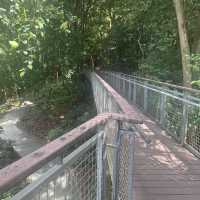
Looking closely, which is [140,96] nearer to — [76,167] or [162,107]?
[162,107]

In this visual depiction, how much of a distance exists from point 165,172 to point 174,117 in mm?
2097

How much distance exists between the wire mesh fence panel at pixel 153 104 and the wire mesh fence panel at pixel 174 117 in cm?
51

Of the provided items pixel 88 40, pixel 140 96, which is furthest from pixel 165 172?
pixel 88 40

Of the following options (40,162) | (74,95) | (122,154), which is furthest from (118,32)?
(40,162)

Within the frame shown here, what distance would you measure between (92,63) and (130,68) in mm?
2671

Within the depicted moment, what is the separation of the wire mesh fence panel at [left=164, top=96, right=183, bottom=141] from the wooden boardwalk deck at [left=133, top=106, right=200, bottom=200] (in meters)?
0.36

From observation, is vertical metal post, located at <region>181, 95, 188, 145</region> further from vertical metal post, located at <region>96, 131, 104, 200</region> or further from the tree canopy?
vertical metal post, located at <region>96, 131, 104, 200</region>

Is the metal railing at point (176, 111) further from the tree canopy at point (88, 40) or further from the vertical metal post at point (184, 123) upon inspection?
the tree canopy at point (88, 40)

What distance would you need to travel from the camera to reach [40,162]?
1.24m

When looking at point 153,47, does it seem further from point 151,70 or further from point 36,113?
point 36,113

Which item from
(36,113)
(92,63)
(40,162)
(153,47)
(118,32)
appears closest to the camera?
(40,162)

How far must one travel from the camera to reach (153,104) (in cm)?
747

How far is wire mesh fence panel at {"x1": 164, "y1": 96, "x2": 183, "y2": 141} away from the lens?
5746 mm

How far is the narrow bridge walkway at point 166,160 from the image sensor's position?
141 inches
